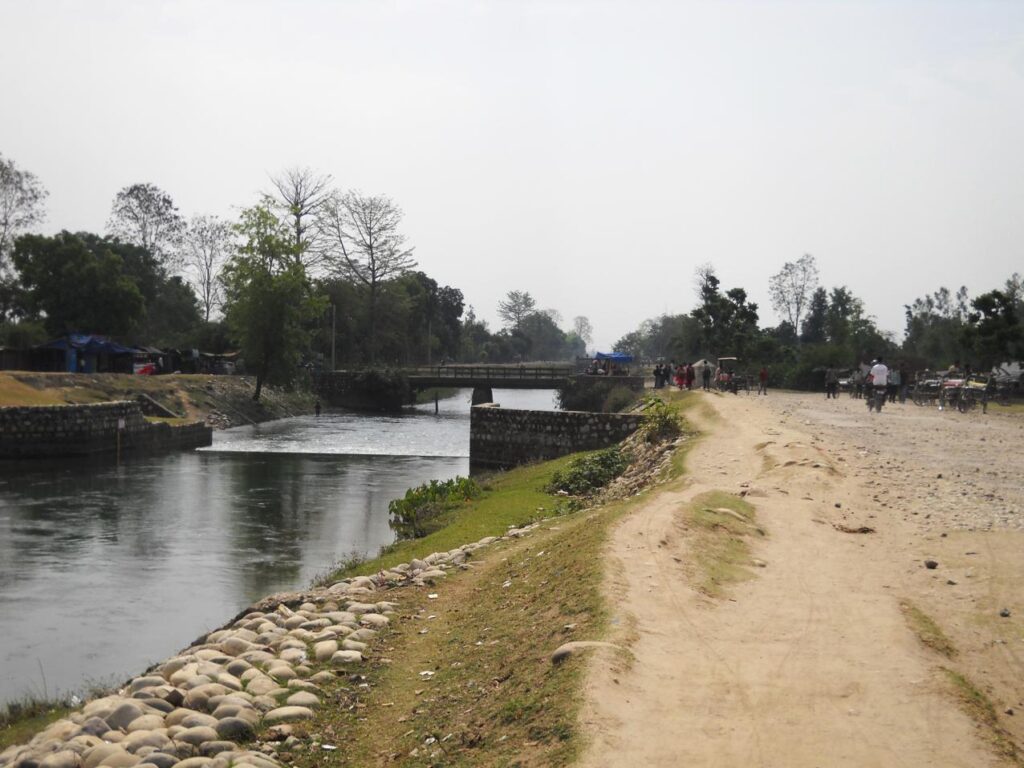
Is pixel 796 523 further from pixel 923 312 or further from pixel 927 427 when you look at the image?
pixel 923 312

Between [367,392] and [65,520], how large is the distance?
48.6 metres

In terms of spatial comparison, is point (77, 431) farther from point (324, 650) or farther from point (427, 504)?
point (324, 650)

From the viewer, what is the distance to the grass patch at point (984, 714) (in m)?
5.62

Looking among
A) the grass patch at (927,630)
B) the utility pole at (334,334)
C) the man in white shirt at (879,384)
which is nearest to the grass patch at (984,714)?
the grass patch at (927,630)

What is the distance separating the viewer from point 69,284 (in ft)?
197

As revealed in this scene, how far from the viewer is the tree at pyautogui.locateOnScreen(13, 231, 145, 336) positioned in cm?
5994

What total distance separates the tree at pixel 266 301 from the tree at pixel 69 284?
704cm

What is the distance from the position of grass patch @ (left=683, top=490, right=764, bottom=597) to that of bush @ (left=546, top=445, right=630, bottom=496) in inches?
289

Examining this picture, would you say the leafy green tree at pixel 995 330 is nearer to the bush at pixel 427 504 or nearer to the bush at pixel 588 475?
the bush at pixel 588 475

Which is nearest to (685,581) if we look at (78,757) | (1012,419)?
(78,757)

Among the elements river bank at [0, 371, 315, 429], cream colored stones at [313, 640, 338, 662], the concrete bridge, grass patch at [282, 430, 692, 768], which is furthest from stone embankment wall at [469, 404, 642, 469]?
the concrete bridge

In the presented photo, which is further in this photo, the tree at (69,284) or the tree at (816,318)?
the tree at (816,318)

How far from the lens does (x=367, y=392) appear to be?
7181 cm

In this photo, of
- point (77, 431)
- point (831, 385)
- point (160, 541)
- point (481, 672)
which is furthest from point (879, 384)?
point (77, 431)
